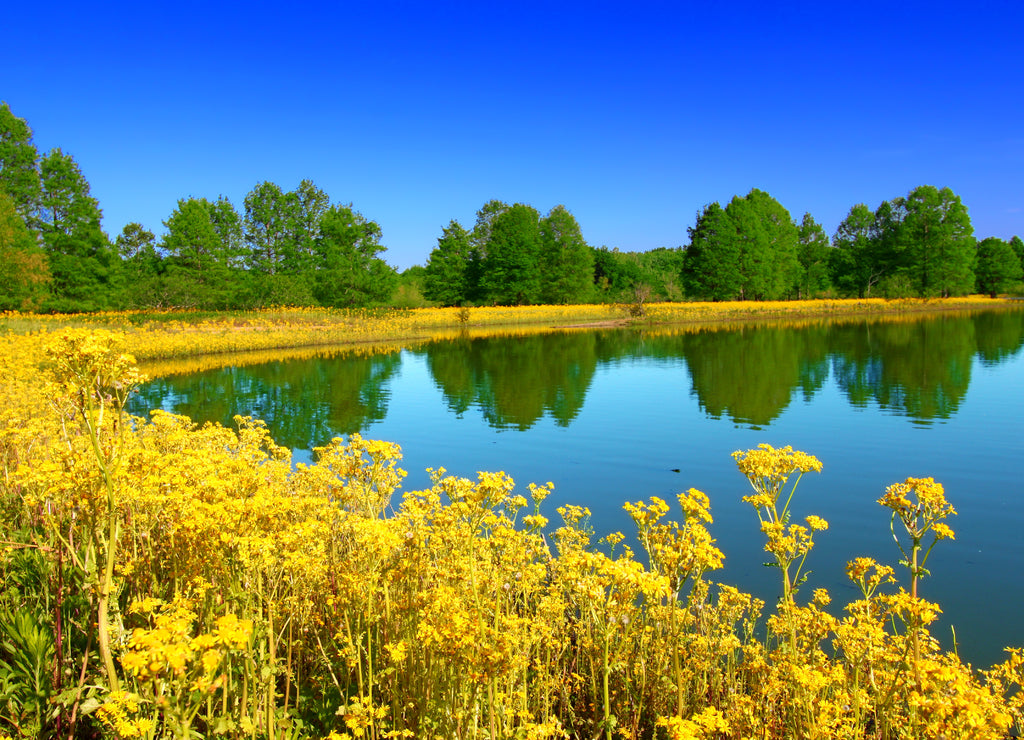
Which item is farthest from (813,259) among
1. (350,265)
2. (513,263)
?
(350,265)

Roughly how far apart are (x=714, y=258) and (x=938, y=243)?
24.7m

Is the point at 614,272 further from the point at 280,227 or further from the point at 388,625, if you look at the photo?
the point at 388,625

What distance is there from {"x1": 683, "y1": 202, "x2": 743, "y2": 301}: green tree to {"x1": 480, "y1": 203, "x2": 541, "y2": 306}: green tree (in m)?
17.8

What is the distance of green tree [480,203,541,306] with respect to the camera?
68688 millimetres

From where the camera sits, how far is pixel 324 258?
5991 centimetres

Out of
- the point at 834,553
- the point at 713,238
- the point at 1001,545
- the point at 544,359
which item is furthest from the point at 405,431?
the point at 713,238

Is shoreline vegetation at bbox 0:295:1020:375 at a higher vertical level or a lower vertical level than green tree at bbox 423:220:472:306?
lower

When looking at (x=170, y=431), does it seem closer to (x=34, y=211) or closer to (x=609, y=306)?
(x=34, y=211)

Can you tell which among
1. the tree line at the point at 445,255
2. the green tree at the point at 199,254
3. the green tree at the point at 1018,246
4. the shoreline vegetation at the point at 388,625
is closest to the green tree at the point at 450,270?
the tree line at the point at 445,255

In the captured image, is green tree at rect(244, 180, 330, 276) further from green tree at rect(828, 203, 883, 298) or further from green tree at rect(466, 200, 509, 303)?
green tree at rect(828, 203, 883, 298)

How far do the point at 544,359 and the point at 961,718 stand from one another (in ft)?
87.9

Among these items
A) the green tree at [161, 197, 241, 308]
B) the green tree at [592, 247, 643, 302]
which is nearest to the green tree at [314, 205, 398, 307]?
the green tree at [161, 197, 241, 308]

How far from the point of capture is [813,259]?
80.7 meters

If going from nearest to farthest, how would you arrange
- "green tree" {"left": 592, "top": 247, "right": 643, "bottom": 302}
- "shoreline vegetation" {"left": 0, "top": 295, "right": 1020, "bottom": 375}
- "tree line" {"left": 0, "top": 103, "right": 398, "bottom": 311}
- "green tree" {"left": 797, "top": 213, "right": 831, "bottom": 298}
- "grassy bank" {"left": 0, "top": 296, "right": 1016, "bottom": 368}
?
"grassy bank" {"left": 0, "top": 296, "right": 1016, "bottom": 368}
"shoreline vegetation" {"left": 0, "top": 295, "right": 1020, "bottom": 375}
"tree line" {"left": 0, "top": 103, "right": 398, "bottom": 311}
"green tree" {"left": 797, "top": 213, "right": 831, "bottom": 298}
"green tree" {"left": 592, "top": 247, "right": 643, "bottom": 302}
